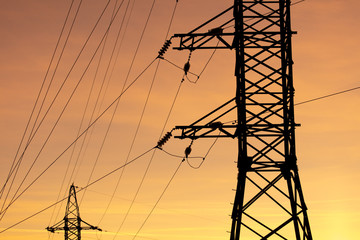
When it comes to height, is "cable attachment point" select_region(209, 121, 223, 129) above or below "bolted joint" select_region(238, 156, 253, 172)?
above

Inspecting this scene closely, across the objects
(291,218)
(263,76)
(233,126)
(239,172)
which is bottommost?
(291,218)

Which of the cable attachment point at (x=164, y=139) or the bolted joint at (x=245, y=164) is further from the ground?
the cable attachment point at (x=164, y=139)

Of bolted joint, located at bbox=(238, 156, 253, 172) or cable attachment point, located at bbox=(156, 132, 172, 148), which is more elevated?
cable attachment point, located at bbox=(156, 132, 172, 148)

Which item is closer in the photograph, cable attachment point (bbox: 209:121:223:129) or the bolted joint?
the bolted joint

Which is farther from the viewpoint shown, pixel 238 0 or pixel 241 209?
pixel 238 0

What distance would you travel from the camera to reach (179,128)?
2377cm

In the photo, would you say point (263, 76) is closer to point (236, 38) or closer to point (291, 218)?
point (236, 38)

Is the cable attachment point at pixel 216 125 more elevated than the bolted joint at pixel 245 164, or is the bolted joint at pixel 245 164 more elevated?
the cable attachment point at pixel 216 125

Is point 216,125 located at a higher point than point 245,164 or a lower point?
higher

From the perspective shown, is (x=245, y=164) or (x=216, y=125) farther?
(x=216, y=125)

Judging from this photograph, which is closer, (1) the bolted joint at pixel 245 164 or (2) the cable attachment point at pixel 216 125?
(1) the bolted joint at pixel 245 164

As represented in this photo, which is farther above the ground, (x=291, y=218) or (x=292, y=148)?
(x=292, y=148)

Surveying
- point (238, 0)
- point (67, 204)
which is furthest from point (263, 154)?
point (67, 204)

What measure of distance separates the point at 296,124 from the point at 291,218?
3148 mm
